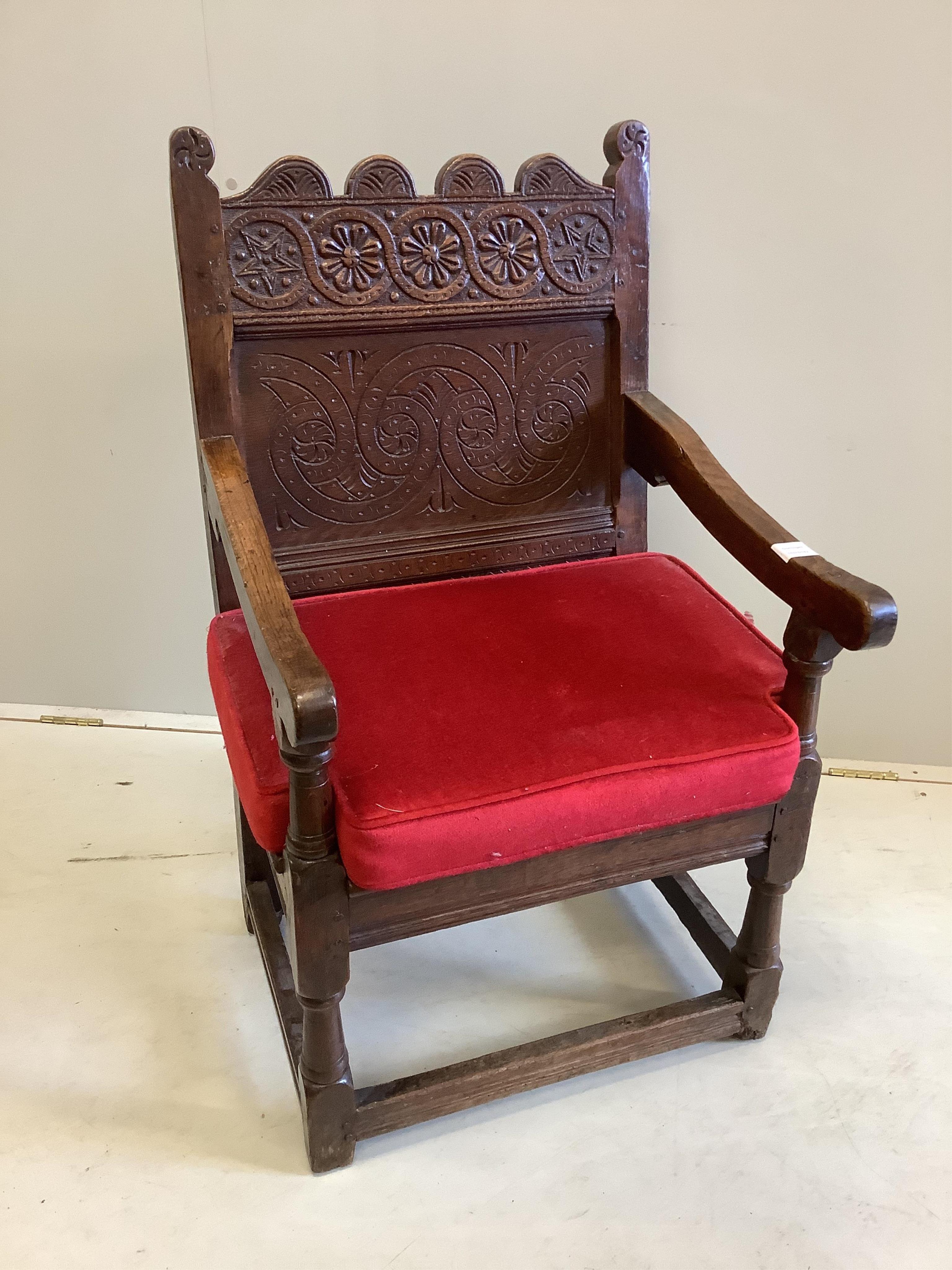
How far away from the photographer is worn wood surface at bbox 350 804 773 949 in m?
1.17

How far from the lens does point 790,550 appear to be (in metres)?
1.25

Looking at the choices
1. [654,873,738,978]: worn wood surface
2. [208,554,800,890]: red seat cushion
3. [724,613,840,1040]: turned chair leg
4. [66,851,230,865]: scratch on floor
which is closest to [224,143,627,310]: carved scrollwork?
[208,554,800,890]: red seat cushion

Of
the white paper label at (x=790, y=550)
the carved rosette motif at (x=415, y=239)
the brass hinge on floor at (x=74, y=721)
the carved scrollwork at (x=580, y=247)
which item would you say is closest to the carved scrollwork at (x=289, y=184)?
the carved rosette motif at (x=415, y=239)

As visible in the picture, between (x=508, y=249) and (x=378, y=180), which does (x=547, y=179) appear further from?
(x=378, y=180)

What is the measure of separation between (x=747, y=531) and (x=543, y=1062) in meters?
0.75

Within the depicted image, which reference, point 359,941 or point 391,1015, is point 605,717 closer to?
point 359,941

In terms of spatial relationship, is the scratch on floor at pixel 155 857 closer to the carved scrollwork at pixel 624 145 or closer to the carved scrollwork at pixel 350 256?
the carved scrollwork at pixel 350 256

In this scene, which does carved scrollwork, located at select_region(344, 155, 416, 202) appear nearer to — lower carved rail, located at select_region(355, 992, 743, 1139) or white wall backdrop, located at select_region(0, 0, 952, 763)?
white wall backdrop, located at select_region(0, 0, 952, 763)

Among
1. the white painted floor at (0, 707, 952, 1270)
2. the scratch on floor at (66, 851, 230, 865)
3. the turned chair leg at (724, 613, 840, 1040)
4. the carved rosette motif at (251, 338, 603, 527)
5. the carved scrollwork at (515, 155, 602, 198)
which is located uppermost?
the carved scrollwork at (515, 155, 602, 198)

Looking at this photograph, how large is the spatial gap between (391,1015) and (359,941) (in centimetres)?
45

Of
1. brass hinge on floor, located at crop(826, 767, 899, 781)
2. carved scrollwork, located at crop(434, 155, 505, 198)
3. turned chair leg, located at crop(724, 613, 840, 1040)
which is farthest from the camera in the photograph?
brass hinge on floor, located at crop(826, 767, 899, 781)

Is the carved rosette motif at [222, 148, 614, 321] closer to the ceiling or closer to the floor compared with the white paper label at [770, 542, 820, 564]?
closer to the ceiling

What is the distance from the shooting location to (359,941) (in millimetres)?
1183

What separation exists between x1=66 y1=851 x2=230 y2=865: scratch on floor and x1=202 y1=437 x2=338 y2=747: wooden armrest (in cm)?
76
